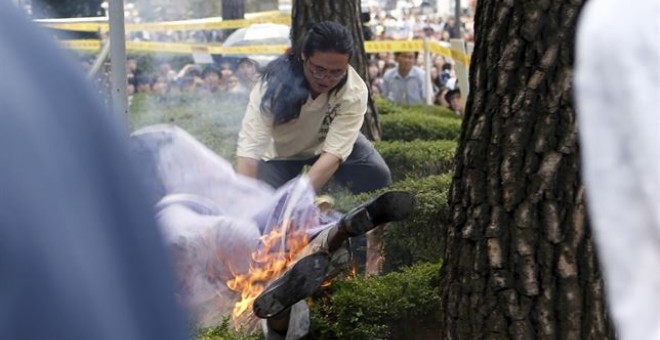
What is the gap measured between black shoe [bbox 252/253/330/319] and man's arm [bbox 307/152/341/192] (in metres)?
1.69

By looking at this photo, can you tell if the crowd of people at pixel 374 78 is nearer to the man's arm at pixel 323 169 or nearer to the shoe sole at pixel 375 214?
the man's arm at pixel 323 169

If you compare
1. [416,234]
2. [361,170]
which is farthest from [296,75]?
[416,234]

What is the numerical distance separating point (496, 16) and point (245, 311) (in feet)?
6.19

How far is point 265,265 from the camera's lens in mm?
5184

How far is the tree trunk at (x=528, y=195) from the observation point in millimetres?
3494

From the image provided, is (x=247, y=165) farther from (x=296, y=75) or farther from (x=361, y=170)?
(x=361, y=170)

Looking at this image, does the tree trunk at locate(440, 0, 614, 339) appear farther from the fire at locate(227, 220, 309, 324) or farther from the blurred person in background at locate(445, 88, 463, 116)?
the blurred person in background at locate(445, 88, 463, 116)

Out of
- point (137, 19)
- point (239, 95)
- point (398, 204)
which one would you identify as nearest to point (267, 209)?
point (398, 204)

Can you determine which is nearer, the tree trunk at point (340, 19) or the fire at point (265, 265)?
the fire at point (265, 265)

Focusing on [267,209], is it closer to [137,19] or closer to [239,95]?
[239,95]

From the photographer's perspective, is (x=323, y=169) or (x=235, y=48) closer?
(x=323, y=169)

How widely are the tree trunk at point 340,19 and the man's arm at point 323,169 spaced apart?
7.85ft

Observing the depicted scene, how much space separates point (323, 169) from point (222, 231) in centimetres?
125

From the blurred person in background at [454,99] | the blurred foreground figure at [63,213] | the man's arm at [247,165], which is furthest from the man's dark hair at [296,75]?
the blurred person in background at [454,99]
